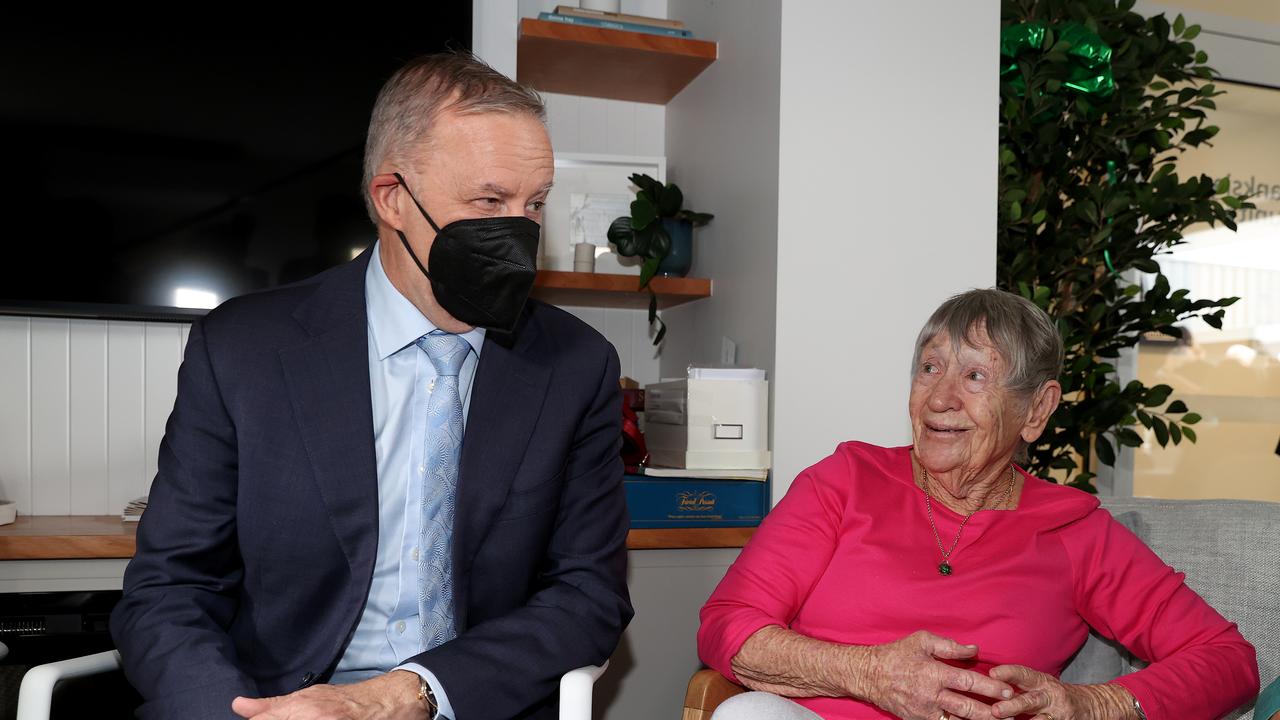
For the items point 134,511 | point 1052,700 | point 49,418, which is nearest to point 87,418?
point 49,418

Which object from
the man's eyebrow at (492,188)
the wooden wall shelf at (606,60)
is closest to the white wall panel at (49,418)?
the wooden wall shelf at (606,60)

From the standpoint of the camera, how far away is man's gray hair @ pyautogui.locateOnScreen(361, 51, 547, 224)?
137cm

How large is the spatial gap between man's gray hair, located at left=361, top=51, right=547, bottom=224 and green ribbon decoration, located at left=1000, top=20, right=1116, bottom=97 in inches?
66.5

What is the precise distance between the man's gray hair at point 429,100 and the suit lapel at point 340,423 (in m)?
0.22

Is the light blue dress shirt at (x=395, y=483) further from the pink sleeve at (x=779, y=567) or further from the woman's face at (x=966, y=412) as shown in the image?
the woman's face at (x=966, y=412)

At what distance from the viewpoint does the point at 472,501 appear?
4.58 feet

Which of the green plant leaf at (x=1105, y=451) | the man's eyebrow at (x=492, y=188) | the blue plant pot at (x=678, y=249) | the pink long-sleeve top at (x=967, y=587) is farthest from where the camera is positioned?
the green plant leaf at (x=1105, y=451)

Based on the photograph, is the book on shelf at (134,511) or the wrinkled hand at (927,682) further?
the book on shelf at (134,511)

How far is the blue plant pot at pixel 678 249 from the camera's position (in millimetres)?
2590

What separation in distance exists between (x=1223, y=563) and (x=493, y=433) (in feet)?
3.93

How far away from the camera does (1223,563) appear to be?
1.62 metres

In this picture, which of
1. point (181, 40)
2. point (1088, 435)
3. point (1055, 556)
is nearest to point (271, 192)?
point (181, 40)

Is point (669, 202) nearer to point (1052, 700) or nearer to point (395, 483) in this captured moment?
point (395, 483)

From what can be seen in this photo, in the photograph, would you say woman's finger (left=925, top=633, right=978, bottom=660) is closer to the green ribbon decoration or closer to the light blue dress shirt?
the light blue dress shirt
